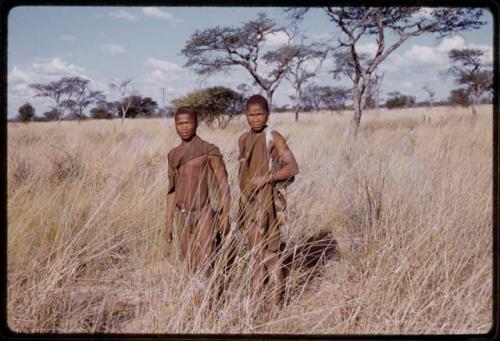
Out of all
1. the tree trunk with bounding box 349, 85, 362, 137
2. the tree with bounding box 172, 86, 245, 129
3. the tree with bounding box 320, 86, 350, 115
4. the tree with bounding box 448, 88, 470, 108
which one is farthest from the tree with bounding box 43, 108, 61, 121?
the tree with bounding box 320, 86, 350, 115

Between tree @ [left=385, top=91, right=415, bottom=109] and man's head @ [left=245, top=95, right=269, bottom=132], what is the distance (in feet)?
81.4

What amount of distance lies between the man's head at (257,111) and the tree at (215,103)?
6.68 m

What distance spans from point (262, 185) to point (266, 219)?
197mm

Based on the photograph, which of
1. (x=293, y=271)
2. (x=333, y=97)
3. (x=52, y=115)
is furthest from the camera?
(x=333, y=97)

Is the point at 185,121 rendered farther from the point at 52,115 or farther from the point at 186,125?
the point at 52,115

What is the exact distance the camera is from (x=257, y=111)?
228cm

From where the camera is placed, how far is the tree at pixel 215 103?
934cm

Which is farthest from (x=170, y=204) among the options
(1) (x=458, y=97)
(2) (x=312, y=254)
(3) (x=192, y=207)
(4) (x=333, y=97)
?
(4) (x=333, y=97)

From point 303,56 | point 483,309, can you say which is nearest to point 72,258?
point 483,309

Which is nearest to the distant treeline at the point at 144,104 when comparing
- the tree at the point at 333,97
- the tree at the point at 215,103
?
the tree at the point at 215,103

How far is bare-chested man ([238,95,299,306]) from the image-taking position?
7.59 feet

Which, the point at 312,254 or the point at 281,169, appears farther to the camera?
the point at 312,254
